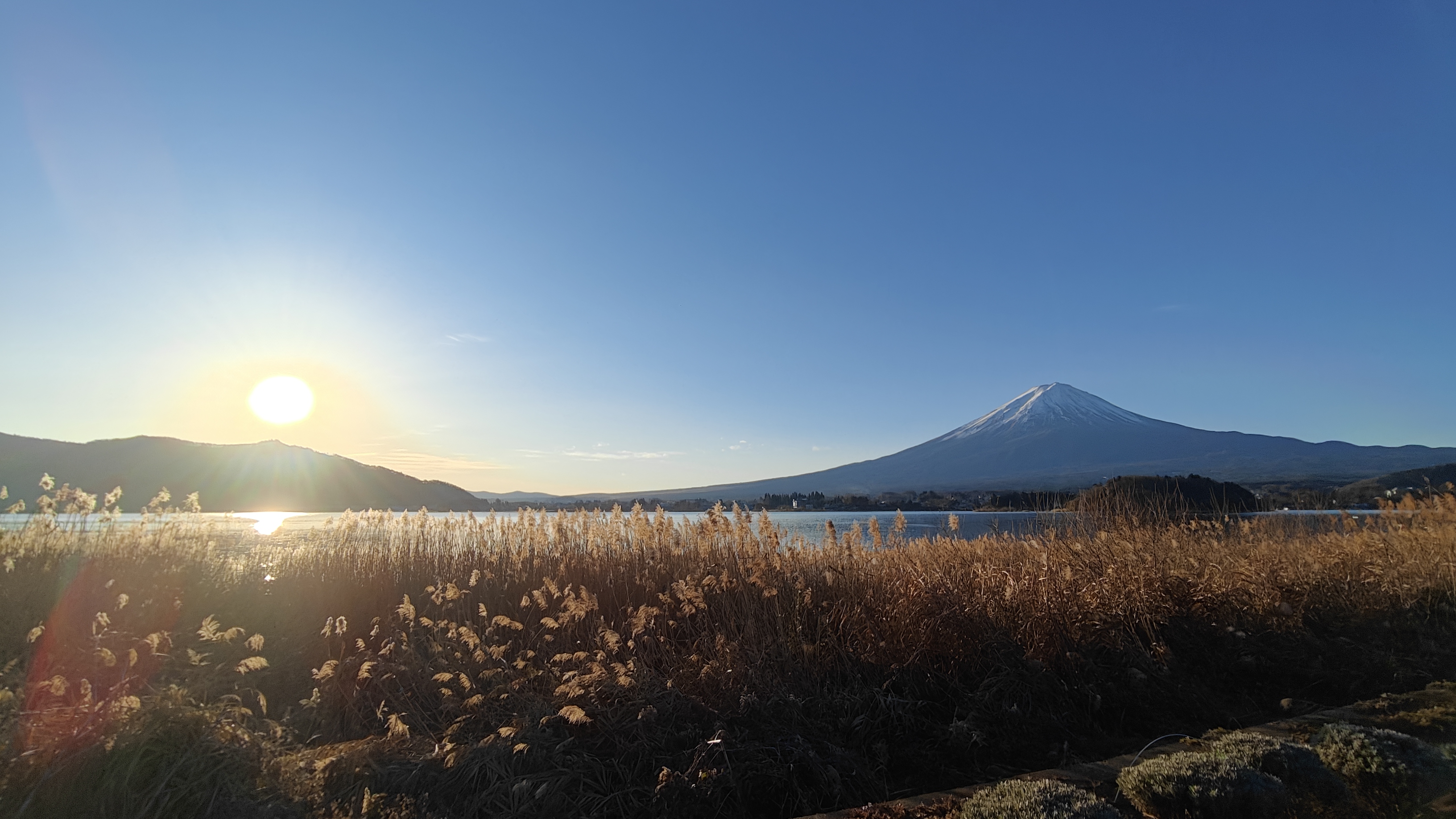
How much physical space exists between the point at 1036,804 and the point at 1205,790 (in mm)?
700

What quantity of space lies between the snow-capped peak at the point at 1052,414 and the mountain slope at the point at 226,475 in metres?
85.5

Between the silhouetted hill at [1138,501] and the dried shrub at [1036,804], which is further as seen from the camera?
the silhouetted hill at [1138,501]

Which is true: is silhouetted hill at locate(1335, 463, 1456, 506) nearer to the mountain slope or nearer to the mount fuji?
the mountain slope

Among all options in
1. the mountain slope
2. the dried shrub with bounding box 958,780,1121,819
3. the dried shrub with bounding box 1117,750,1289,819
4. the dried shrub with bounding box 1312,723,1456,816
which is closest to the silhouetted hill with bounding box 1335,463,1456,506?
the dried shrub with bounding box 1312,723,1456,816

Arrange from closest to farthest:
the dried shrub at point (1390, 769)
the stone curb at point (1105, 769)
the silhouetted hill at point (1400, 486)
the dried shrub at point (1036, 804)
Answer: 1. the dried shrub at point (1036, 804)
2. the dried shrub at point (1390, 769)
3. the stone curb at point (1105, 769)
4. the silhouetted hill at point (1400, 486)

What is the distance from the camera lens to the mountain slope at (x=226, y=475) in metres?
25.7

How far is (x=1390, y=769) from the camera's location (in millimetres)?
2678

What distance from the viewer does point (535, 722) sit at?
356cm

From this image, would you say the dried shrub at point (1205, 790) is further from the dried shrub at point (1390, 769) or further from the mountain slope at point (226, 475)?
the mountain slope at point (226, 475)

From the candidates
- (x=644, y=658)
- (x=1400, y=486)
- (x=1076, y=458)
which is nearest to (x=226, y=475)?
(x=644, y=658)

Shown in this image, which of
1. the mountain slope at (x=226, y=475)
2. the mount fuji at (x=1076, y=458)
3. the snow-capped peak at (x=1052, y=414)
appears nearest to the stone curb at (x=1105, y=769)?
the mountain slope at (x=226, y=475)

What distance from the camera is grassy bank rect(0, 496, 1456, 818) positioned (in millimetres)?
3098

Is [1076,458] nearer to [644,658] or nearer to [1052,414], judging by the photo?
[1052,414]

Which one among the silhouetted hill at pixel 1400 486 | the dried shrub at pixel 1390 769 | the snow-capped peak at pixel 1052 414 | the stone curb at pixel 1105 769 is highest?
the snow-capped peak at pixel 1052 414
